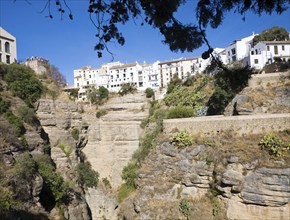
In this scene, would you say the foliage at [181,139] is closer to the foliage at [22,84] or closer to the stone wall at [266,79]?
the stone wall at [266,79]

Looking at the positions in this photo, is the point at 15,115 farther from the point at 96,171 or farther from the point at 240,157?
the point at 240,157

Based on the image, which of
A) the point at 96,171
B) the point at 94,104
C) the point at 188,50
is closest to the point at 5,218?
the point at 188,50

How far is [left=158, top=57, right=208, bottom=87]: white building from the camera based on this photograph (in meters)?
49.3

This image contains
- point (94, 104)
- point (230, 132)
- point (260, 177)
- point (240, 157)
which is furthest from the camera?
point (94, 104)

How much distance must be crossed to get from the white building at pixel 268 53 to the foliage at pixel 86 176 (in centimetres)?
1942

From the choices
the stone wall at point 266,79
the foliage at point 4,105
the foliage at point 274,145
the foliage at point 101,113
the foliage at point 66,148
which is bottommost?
the foliage at point 66,148

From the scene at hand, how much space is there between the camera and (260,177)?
48.6 ft

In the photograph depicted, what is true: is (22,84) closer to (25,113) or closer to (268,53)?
(25,113)

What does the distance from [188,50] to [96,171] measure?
2776cm

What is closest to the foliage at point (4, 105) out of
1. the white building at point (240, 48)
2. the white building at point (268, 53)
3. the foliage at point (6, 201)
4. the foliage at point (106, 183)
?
the foliage at point (6, 201)

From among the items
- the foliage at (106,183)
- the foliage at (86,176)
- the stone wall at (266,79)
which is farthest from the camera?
the foliage at (106,183)

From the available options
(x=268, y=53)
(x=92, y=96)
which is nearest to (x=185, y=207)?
(x=268, y=53)

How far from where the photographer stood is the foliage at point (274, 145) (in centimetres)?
1520

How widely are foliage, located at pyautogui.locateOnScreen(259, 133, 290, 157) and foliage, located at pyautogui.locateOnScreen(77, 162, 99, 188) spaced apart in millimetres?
15890
